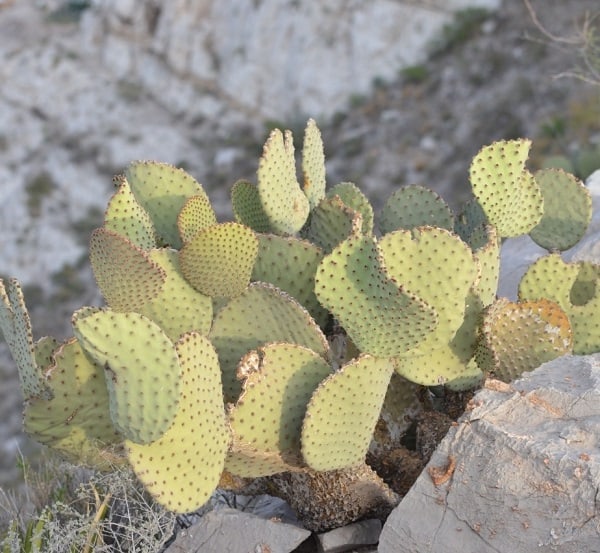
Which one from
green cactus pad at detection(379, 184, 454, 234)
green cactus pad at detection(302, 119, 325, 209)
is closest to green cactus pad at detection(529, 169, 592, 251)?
green cactus pad at detection(379, 184, 454, 234)

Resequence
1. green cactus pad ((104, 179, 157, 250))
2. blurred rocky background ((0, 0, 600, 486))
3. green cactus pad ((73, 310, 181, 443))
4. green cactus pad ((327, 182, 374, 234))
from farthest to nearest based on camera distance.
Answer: blurred rocky background ((0, 0, 600, 486))
green cactus pad ((327, 182, 374, 234))
green cactus pad ((104, 179, 157, 250))
green cactus pad ((73, 310, 181, 443))

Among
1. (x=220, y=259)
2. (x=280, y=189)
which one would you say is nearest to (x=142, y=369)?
(x=220, y=259)

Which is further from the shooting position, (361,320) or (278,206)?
(278,206)

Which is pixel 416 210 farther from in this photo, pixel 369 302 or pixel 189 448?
pixel 189 448

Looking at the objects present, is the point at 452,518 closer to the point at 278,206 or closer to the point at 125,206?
the point at 278,206

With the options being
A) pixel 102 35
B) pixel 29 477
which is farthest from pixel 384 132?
pixel 29 477

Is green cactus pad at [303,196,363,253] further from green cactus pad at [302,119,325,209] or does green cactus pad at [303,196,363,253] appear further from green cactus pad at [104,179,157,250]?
green cactus pad at [104,179,157,250]
